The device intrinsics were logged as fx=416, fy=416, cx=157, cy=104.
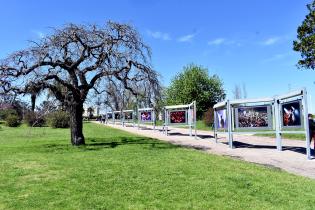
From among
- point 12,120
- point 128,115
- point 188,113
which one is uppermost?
point 128,115

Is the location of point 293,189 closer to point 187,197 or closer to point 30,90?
point 187,197

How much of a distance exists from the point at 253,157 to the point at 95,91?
8.48m

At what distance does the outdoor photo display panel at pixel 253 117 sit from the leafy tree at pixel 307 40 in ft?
59.7

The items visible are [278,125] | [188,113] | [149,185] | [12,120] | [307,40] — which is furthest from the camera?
[12,120]

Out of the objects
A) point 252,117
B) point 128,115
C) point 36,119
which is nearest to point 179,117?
point 252,117

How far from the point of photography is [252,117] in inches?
674

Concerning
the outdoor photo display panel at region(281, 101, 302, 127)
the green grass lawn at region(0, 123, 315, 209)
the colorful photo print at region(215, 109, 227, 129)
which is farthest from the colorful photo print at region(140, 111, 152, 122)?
the green grass lawn at region(0, 123, 315, 209)

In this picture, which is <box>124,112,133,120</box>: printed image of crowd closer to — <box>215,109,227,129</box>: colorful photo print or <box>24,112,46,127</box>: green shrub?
<box>24,112,46,127</box>: green shrub

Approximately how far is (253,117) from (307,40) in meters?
18.9

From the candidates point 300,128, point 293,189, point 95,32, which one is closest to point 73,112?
point 95,32

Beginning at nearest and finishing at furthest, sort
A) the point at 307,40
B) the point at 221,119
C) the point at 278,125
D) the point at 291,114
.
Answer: the point at 291,114 → the point at 278,125 → the point at 221,119 → the point at 307,40

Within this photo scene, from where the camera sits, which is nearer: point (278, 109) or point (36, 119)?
point (278, 109)

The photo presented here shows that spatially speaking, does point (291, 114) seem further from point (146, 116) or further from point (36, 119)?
point (146, 116)

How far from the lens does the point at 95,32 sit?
17250 mm
